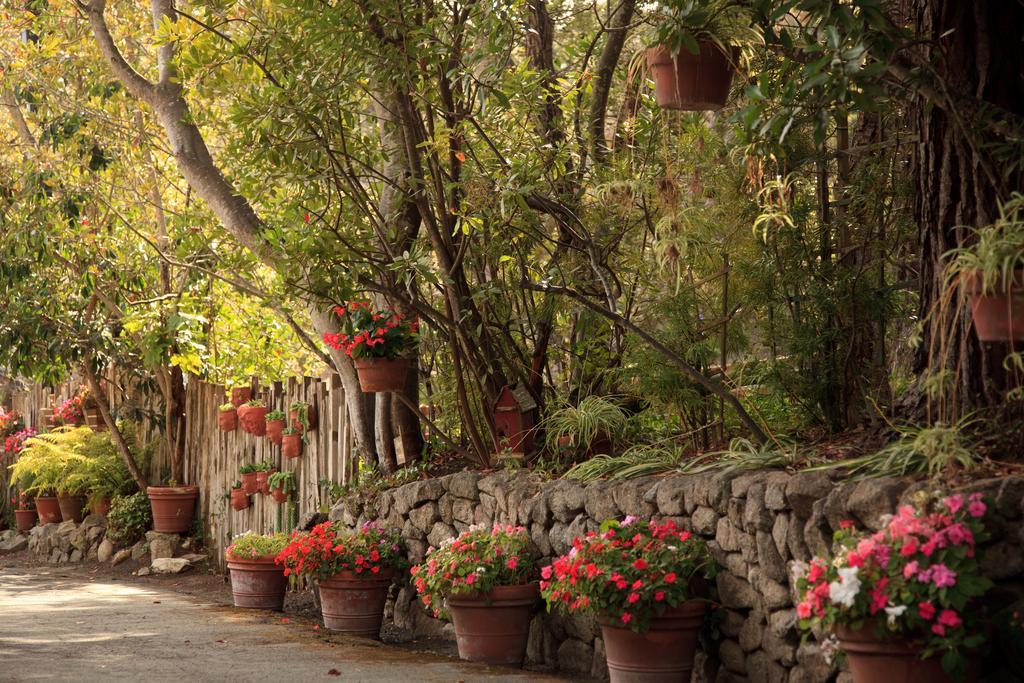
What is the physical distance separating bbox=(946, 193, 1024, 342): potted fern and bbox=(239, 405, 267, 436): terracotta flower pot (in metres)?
6.95

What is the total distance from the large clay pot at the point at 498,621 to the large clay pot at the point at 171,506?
594 cm

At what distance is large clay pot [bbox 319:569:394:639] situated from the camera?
7125 mm

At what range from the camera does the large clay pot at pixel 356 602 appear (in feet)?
23.4

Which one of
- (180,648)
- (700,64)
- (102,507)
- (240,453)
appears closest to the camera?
(700,64)

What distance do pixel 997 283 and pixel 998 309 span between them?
0.32 feet

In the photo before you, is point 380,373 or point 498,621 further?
point 380,373

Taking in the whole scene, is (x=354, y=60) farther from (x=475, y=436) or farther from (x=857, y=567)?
(x=857, y=567)

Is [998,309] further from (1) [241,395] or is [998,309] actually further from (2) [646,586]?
(1) [241,395]

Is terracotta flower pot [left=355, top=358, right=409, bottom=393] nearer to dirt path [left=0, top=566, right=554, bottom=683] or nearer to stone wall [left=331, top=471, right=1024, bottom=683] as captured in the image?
stone wall [left=331, top=471, right=1024, bottom=683]

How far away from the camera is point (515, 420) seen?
282 inches

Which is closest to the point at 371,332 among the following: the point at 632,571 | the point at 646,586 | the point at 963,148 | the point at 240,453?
the point at 632,571

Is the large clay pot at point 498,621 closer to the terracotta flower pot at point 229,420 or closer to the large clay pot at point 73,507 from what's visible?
the terracotta flower pot at point 229,420

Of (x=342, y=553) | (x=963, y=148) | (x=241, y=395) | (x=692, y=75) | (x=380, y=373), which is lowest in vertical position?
(x=342, y=553)

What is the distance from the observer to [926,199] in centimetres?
485
